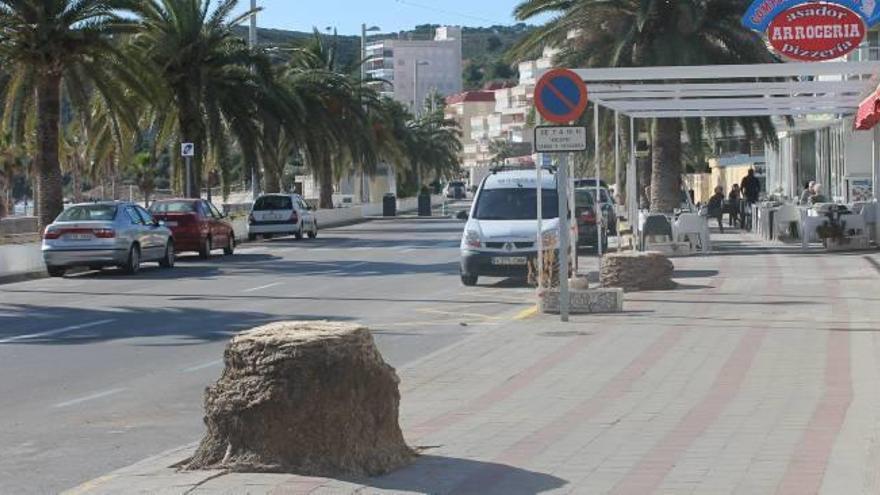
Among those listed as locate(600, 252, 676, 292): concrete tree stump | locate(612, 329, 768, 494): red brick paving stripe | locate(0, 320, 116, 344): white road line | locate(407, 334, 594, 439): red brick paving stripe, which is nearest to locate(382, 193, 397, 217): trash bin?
locate(600, 252, 676, 292): concrete tree stump

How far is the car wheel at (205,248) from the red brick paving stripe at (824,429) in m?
24.0

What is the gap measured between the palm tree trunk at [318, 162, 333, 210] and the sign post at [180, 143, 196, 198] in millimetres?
12157

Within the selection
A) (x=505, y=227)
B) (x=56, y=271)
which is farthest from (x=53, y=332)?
(x=56, y=271)

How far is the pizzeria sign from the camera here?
26453 mm

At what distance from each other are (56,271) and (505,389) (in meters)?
20.6

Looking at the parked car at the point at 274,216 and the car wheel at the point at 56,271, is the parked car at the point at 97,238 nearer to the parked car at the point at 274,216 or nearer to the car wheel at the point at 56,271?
the car wheel at the point at 56,271

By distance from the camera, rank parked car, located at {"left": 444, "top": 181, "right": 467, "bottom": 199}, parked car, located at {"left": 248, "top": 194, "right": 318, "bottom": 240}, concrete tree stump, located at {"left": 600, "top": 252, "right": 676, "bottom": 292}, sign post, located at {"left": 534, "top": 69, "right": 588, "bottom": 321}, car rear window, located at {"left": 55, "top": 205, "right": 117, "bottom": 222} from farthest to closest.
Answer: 1. parked car, located at {"left": 444, "top": 181, "right": 467, "bottom": 199}
2. parked car, located at {"left": 248, "top": 194, "right": 318, "bottom": 240}
3. car rear window, located at {"left": 55, "top": 205, "right": 117, "bottom": 222}
4. concrete tree stump, located at {"left": 600, "top": 252, "right": 676, "bottom": 292}
5. sign post, located at {"left": 534, "top": 69, "right": 588, "bottom": 321}

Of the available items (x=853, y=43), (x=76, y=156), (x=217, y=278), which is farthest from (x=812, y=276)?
(x=76, y=156)

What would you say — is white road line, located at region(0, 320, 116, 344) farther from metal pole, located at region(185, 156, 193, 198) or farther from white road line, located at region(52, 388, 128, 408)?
metal pole, located at region(185, 156, 193, 198)

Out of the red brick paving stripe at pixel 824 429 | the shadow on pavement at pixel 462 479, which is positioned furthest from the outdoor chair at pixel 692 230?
the shadow on pavement at pixel 462 479

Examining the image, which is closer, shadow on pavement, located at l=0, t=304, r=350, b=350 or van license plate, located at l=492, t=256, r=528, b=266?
shadow on pavement, located at l=0, t=304, r=350, b=350

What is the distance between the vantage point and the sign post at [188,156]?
4331cm

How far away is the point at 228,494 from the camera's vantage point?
730 centimetres

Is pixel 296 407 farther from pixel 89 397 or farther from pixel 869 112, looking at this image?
pixel 869 112
